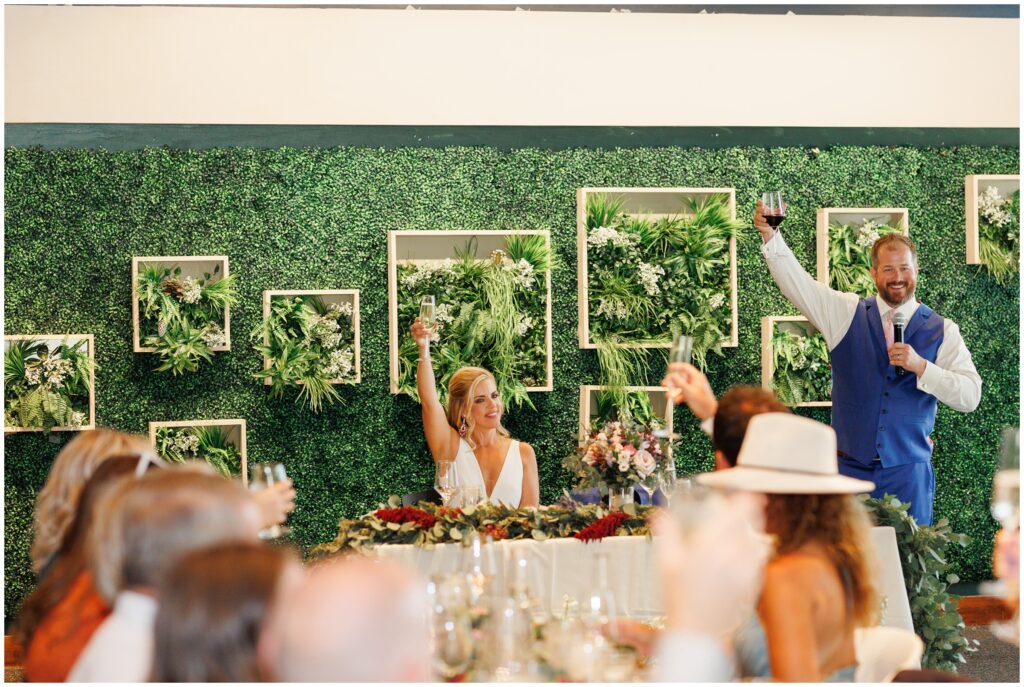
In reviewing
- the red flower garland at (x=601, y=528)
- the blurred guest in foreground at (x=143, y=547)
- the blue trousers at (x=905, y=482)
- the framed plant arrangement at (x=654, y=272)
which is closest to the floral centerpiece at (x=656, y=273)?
the framed plant arrangement at (x=654, y=272)

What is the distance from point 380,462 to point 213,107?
6.25 ft

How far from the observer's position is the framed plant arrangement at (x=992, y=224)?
217 inches

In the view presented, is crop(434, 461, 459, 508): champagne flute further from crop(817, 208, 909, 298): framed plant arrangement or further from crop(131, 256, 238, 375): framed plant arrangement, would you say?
crop(817, 208, 909, 298): framed plant arrangement

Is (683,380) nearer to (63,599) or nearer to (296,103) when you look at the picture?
(63,599)

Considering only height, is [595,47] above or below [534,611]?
above

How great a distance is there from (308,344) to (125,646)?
3.38m

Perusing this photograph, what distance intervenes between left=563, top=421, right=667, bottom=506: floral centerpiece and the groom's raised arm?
1.23m

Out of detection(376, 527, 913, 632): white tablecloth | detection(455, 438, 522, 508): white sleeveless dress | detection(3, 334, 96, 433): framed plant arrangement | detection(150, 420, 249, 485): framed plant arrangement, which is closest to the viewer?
detection(376, 527, 913, 632): white tablecloth

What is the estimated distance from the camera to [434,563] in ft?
11.2

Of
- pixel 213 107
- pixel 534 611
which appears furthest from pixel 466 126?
pixel 534 611

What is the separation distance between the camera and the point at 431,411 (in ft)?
15.6

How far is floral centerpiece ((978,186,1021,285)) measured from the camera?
18.1 ft

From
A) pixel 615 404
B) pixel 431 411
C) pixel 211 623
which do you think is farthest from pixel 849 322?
pixel 211 623

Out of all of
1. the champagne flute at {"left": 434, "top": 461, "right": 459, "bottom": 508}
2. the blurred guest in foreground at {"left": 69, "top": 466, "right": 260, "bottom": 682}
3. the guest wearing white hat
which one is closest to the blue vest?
the champagne flute at {"left": 434, "top": 461, "right": 459, "bottom": 508}
